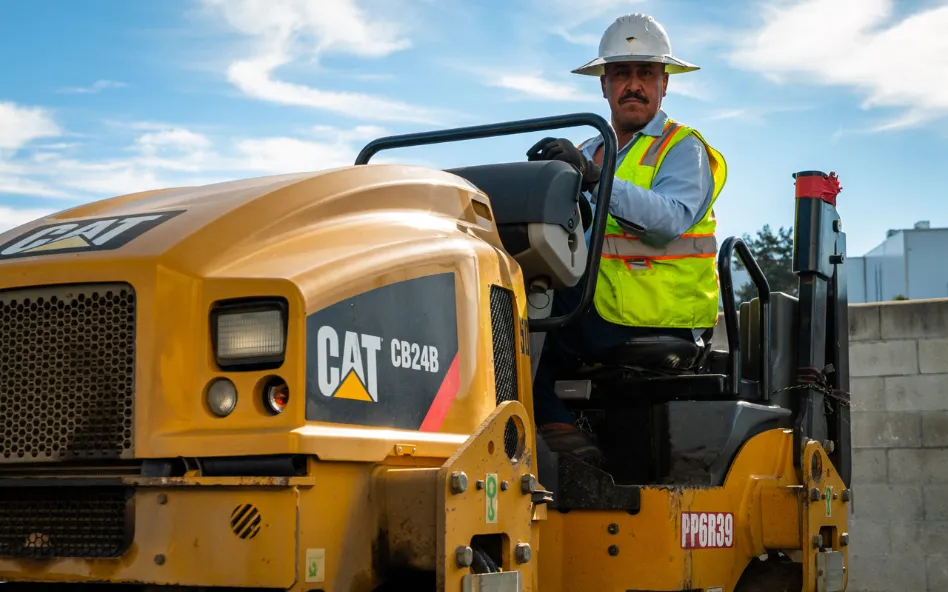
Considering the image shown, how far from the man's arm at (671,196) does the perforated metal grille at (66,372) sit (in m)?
2.14

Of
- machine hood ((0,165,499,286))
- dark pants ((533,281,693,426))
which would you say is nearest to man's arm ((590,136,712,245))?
dark pants ((533,281,693,426))

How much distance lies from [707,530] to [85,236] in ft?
8.14

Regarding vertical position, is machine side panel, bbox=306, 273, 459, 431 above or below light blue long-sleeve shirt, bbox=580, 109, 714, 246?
below

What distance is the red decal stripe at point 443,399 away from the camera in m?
3.34

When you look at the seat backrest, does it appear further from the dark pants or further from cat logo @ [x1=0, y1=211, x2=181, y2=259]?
cat logo @ [x1=0, y1=211, x2=181, y2=259]

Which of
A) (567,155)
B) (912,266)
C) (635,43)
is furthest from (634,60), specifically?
(912,266)

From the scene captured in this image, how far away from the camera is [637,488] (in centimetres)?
430

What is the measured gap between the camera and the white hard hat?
5445mm

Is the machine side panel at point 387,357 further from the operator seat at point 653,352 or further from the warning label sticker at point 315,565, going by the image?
the operator seat at point 653,352

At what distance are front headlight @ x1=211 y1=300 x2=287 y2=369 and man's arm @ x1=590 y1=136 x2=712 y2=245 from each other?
1961 mm

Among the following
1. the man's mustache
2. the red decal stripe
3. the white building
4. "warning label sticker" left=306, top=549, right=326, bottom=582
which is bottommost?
"warning label sticker" left=306, top=549, right=326, bottom=582

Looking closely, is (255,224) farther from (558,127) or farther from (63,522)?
(558,127)

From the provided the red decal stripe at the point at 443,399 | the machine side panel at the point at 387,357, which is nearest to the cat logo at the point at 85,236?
the machine side panel at the point at 387,357

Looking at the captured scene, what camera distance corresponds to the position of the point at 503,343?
3.88 metres
